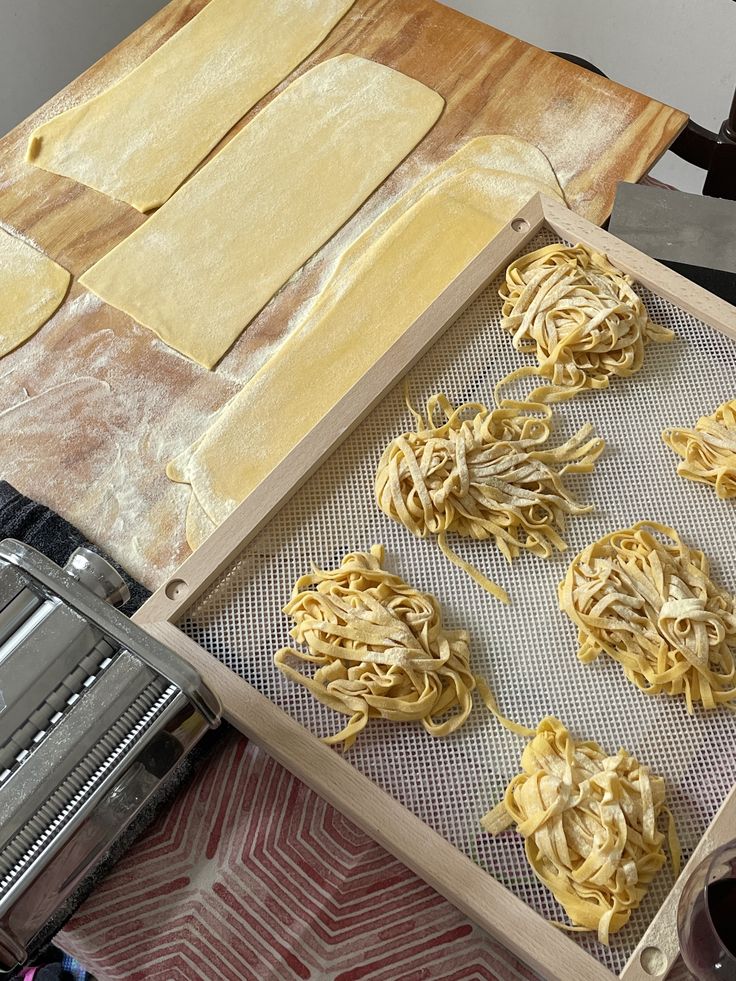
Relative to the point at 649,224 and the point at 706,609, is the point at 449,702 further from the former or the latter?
the point at 649,224

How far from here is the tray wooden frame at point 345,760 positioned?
2.70ft

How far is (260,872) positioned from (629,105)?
1.25 metres

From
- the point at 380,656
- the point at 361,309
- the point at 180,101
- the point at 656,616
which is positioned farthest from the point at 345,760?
the point at 180,101

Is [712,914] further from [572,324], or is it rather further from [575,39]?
[575,39]

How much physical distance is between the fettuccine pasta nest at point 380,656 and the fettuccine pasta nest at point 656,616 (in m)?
0.13

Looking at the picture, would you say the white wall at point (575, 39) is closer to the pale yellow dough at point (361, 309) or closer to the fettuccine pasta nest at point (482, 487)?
the pale yellow dough at point (361, 309)

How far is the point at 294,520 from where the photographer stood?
1.05m

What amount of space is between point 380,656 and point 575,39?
2.21 meters

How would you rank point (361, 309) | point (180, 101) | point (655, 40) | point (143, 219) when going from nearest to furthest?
point (361, 309), point (143, 219), point (180, 101), point (655, 40)

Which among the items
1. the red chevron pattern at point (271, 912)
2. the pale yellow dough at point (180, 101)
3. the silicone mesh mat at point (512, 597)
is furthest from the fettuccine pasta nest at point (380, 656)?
the pale yellow dough at point (180, 101)

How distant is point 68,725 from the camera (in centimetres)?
→ 77

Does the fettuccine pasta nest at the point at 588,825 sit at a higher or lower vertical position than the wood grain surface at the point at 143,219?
lower

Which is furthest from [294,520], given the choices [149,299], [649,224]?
[649,224]

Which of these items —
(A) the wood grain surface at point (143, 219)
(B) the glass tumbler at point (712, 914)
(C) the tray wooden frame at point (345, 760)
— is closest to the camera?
(B) the glass tumbler at point (712, 914)
